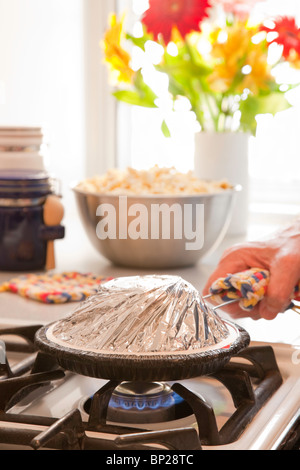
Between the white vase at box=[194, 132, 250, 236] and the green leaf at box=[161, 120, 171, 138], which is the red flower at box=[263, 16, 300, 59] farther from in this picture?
the green leaf at box=[161, 120, 171, 138]

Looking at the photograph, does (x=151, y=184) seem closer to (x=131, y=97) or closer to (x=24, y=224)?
(x=24, y=224)

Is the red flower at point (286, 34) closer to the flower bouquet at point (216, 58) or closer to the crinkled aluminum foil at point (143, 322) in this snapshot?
the flower bouquet at point (216, 58)

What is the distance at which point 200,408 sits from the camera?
597 mm

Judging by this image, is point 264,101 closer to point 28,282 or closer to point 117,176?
point 117,176

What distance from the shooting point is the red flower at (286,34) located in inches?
59.1

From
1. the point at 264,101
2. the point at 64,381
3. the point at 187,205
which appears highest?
the point at 264,101

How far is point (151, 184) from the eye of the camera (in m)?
1.36

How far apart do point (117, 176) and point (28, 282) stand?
31 centimetres

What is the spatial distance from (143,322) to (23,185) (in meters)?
0.73

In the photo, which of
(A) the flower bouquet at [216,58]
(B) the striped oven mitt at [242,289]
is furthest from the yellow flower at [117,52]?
(B) the striped oven mitt at [242,289]

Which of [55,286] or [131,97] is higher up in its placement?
[131,97]

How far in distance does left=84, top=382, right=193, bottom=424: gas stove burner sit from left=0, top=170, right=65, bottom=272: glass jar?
2.26ft

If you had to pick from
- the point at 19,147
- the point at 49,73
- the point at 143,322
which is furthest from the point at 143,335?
the point at 49,73

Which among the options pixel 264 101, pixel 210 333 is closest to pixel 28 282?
pixel 210 333
